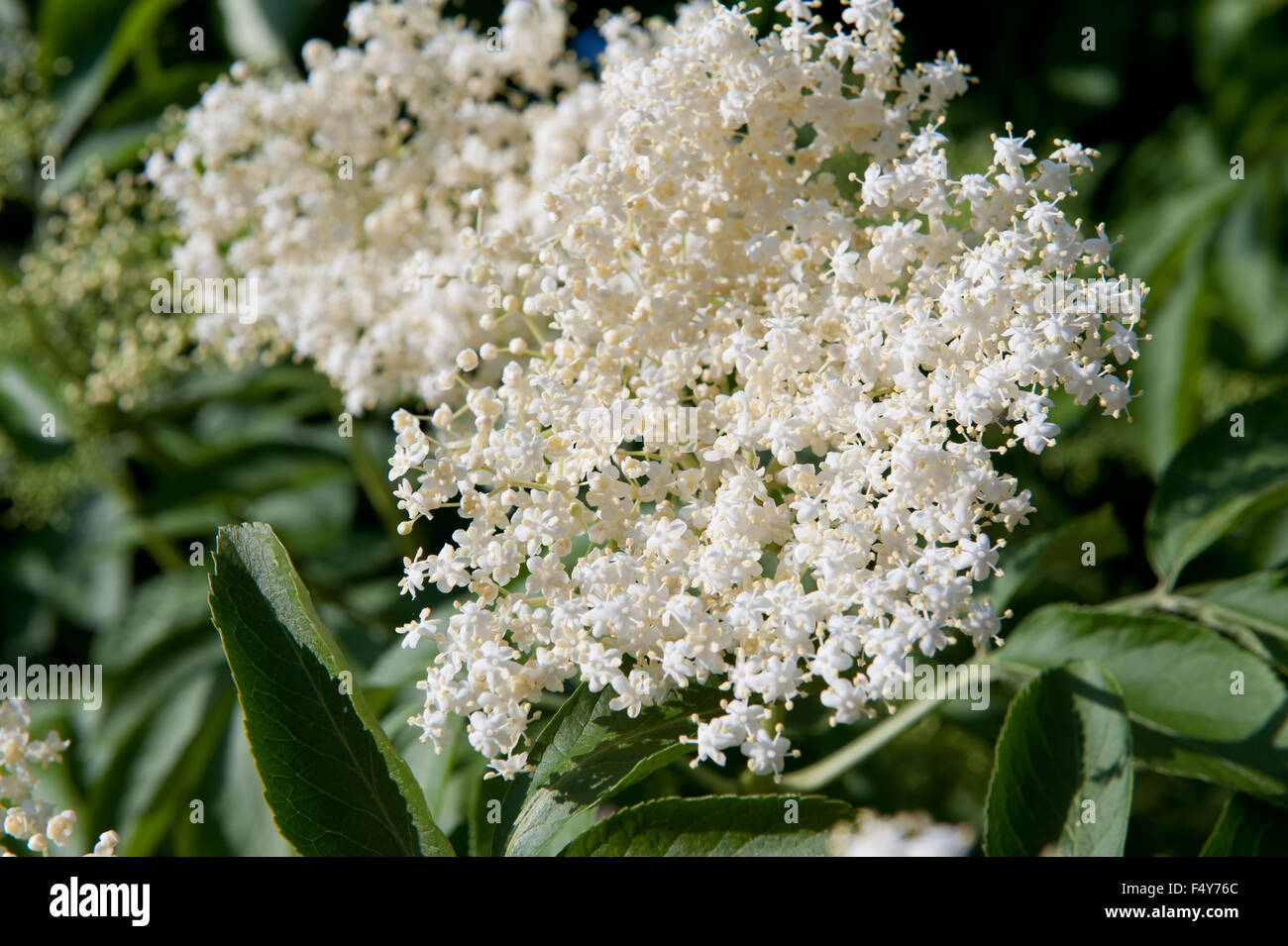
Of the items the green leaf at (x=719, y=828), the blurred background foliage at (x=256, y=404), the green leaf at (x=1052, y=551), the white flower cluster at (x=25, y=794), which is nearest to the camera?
the green leaf at (x=719, y=828)

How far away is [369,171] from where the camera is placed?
2.21 metres

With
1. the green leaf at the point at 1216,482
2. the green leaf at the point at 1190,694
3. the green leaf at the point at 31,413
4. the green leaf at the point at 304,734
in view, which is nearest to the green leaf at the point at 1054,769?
the green leaf at the point at 1190,694

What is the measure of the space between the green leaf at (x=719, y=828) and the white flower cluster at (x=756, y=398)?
65 millimetres

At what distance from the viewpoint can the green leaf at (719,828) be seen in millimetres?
1184

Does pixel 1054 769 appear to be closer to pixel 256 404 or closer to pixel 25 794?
pixel 25 794

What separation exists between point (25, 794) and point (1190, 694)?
5.31 feet

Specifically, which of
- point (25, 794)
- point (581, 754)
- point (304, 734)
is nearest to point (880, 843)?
point (581, 754)

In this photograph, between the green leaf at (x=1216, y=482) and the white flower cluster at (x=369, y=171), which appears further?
the white flower cluster at (x=369, y=171)

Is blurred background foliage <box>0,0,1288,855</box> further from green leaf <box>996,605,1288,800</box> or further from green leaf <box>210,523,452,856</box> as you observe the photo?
green leaf <box>210,523,452,856</box>

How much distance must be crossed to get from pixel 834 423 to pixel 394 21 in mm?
1466

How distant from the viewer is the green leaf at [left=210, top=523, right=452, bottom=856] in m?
1.26

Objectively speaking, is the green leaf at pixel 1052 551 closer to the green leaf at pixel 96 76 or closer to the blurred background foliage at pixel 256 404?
the blurred background foliage at pixel 256 404
